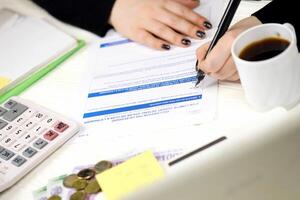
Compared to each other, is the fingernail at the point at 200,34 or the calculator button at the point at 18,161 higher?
the fingernail at the point at 200,34

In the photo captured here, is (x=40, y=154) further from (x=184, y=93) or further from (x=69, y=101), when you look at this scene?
(x=184, y=93)

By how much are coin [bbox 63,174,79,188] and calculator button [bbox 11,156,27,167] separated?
8cm

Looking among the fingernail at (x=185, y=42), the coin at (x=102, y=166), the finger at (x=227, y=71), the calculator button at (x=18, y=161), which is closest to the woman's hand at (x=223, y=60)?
the finger at (x=227, y=71)

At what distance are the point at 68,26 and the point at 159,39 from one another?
0.81ft

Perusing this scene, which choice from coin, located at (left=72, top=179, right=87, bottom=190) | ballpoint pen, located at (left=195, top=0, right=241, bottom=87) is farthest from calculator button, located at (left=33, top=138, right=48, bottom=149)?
ballpoint pen, located at (left=195, top=0, right=241, bottom=87)

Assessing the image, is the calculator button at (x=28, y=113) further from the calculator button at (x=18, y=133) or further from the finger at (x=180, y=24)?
the finger at (x=180, y=24)

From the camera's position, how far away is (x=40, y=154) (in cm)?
72

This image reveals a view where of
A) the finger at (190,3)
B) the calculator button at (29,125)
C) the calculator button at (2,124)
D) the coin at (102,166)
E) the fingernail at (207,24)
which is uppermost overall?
the finger at (190,3)

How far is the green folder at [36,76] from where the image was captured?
0.87 m

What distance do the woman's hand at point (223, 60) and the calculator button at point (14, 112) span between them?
1.06ft

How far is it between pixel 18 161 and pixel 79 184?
0.41 feet

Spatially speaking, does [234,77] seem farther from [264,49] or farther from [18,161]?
[18,161]

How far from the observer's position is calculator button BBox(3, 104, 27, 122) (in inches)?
31.0

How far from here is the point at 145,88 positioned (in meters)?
0.79
